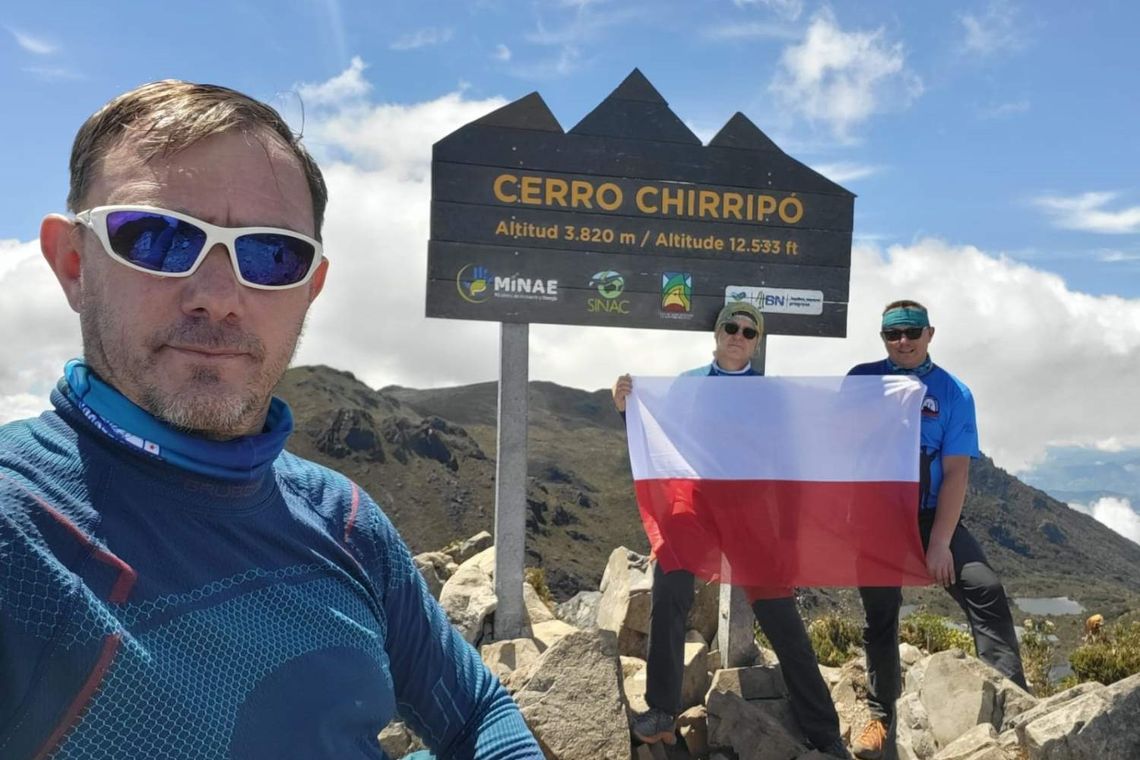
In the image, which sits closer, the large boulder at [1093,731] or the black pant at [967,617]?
the large boulder at [1093,731]

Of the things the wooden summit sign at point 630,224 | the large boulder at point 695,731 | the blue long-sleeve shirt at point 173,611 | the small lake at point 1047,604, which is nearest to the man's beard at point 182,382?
the blue long-sleeve shirt at point 173,611

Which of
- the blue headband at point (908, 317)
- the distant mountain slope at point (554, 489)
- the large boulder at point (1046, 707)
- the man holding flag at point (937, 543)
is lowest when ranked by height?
the distant mountain slope at point (554, 489)

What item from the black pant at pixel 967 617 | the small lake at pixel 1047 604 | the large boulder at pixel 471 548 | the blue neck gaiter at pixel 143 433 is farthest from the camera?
the small lake at pixel 1047 604

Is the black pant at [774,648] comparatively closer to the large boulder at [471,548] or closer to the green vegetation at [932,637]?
the green vegetation at [932,637]

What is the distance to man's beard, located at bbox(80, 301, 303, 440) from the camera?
1752 mm

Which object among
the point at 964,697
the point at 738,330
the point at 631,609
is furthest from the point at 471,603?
the point at 964,697

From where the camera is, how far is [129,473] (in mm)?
1666

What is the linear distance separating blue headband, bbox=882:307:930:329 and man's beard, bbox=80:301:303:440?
197 inches

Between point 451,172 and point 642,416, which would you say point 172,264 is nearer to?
point 642,416

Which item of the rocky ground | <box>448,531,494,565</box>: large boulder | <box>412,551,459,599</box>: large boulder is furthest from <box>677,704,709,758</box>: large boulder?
<box>448,531,494,565</box>: large boulder

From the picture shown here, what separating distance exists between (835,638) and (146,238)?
9.27 meters

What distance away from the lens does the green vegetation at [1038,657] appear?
27.1 feet

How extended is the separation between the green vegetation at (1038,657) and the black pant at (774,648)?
106 inches

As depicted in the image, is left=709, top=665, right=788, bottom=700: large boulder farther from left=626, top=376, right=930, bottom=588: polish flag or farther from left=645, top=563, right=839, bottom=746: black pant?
left=626, top=376, right=930, bottom=588: polish flag
